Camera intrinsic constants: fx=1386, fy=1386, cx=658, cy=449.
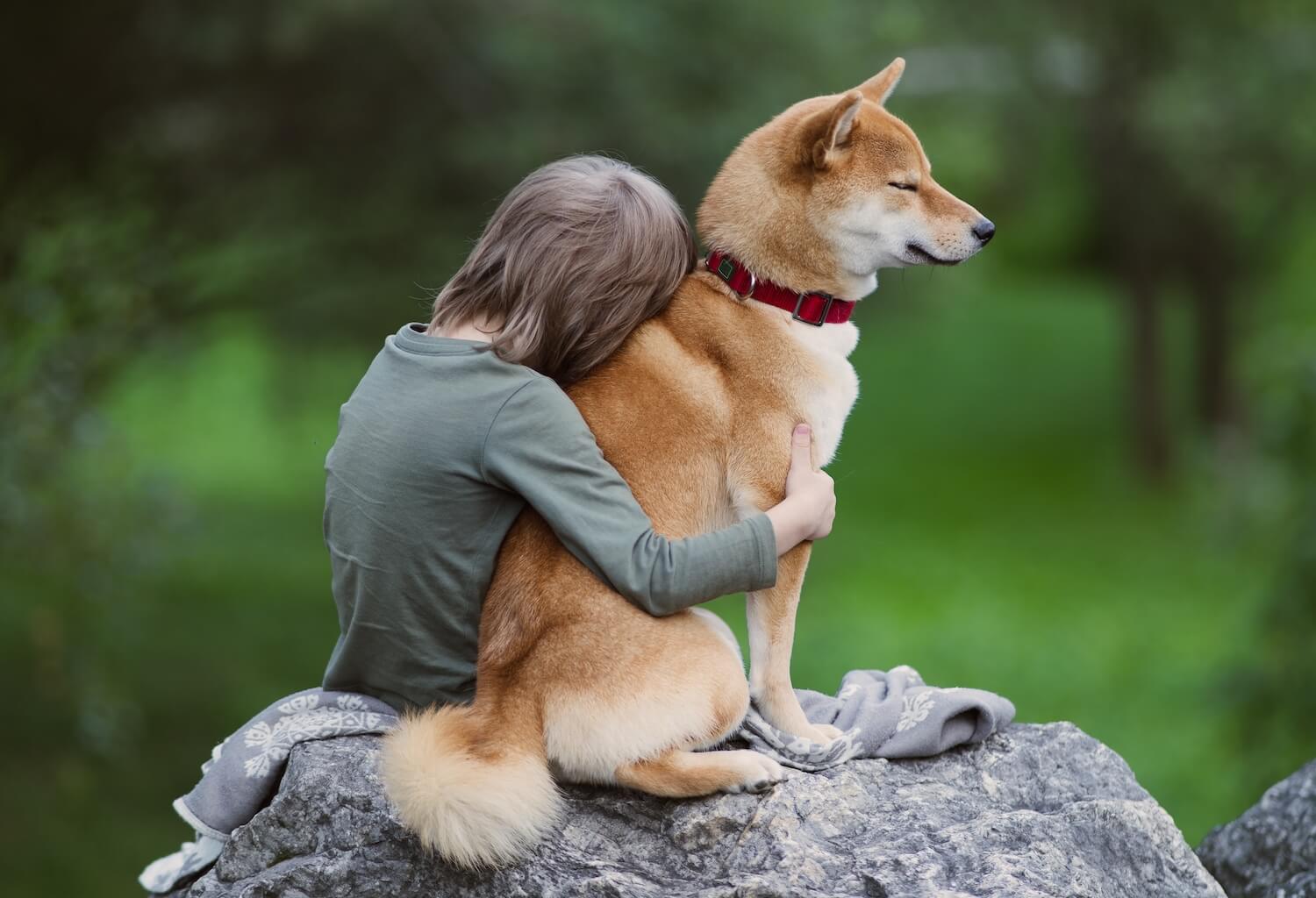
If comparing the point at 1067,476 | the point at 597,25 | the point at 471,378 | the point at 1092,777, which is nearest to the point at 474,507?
the point at 471,378

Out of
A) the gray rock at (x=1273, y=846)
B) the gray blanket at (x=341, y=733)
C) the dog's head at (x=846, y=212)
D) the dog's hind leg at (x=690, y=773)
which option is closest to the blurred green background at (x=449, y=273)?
the dog's head at (x=846, y=212)

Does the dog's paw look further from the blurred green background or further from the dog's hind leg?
the blurred green background

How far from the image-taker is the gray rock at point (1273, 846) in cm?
342

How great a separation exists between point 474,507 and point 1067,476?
17.2 metres

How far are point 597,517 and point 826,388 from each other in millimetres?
683

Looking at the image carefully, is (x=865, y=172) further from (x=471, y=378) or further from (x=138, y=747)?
(x=138, y=747)

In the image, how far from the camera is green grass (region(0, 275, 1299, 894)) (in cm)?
818

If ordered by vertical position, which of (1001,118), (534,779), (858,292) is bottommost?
(534,779)

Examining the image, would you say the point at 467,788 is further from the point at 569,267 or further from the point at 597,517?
the point at 569,267

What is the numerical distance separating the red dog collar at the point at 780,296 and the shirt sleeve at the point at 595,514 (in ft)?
2.04

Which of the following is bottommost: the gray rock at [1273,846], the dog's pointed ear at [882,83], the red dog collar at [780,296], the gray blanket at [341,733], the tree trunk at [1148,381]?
the gray blanket at [341,733]

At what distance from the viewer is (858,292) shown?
331cm

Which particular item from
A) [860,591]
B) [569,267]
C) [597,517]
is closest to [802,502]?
[597,517]

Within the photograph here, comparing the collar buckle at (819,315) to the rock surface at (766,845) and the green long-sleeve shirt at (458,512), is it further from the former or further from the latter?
the rock surface at (766,845)
